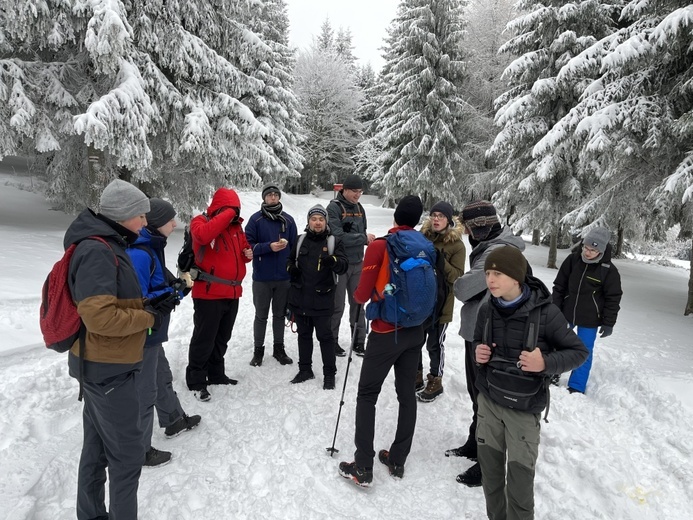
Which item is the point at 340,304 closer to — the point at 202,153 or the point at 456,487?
the point at 456,487

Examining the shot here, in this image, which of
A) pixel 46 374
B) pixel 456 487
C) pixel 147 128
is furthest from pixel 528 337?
pixel 147 128

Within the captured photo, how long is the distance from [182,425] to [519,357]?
3.16m

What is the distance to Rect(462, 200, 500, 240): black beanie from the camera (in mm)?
3379

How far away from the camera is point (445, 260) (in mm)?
4172

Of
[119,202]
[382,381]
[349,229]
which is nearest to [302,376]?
[382,381]

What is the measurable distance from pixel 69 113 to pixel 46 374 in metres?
6.79

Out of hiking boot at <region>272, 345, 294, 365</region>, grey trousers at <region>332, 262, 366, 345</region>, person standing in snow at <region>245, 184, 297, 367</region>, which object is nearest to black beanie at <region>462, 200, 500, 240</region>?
grey trousers at <region>332, 262, 366, 345</region>

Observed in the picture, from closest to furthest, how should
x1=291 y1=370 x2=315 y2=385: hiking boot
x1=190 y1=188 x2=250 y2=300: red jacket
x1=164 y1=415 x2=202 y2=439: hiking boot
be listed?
x1=164 y1=415 x2=202 y2=439: hiking boot < x1=190 y1=188 x2=250 y2=300: red jacket < x1=291 y1=370 x2=315 y2=385: hiking boot

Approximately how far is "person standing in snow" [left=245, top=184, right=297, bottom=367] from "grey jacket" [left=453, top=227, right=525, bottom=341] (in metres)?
2.44

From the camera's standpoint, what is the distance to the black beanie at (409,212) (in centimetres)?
342

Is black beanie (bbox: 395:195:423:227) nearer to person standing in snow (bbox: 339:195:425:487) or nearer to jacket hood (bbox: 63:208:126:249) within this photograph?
person standing in snow (bbox: 339:195:425:487)

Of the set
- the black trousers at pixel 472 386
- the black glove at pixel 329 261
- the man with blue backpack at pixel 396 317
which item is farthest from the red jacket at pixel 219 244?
the black trousers at pixel 472 386

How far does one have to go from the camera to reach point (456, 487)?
3432 millimetres

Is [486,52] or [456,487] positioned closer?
[456,487]
